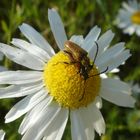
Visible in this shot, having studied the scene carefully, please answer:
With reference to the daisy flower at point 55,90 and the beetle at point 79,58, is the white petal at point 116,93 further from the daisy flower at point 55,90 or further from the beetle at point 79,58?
the beetle at point 79,58

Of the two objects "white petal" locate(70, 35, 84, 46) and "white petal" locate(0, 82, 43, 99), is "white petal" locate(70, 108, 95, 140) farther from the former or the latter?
"white petal" locate(70, 35, 84, 46)

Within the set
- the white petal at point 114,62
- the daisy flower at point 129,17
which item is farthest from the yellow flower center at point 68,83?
the daisy flower at point 129,17

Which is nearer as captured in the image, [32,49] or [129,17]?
[32,49]

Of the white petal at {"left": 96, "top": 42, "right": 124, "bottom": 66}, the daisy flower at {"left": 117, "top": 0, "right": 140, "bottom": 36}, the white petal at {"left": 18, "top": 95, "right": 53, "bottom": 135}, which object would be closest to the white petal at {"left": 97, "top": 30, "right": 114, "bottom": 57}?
the white petal at {"left": 96, "top": 42, "right": 124, "bottom": 66}

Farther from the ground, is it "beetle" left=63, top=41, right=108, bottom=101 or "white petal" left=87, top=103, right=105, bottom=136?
"beetle" left=63, top=41, right=108, bottom=101

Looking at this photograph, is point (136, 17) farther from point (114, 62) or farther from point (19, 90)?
point (19, 90)

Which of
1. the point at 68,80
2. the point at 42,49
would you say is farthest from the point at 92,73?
the point at 42,49

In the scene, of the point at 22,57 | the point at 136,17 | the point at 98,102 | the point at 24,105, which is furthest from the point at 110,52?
the point at 136,17
